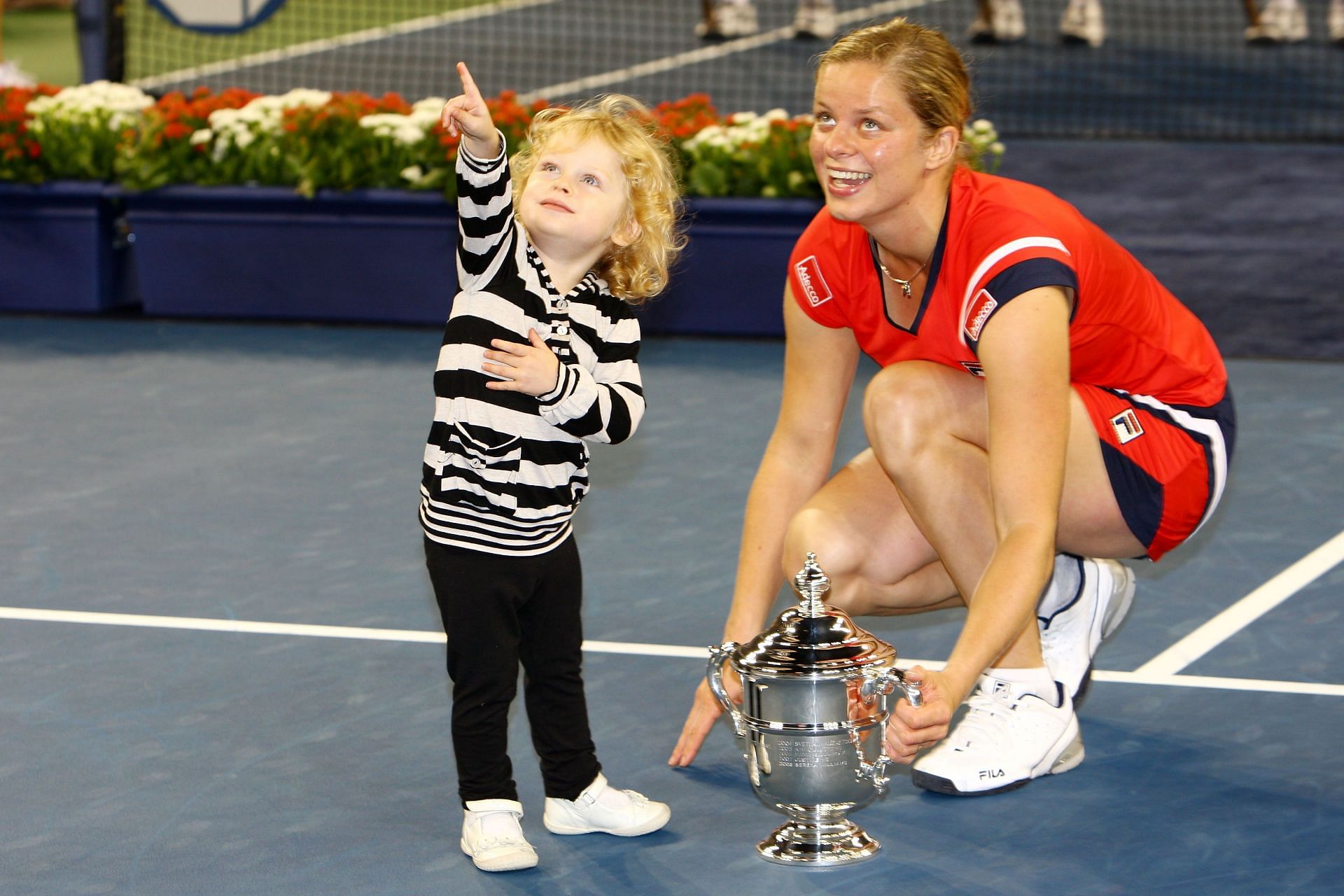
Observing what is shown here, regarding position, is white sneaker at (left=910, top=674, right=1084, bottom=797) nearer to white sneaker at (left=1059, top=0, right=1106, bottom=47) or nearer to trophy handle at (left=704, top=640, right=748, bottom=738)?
trophy handle at (left=704, top=640, right=748, bottom=738)

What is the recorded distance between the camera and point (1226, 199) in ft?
26.0

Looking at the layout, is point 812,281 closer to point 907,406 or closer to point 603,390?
point 907,406

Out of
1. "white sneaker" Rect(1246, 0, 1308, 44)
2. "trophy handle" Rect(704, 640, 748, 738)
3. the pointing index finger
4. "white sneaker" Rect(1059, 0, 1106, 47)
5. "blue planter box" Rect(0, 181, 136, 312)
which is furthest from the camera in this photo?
"white sneaker" Rect(1246, 0, 1308, 44)

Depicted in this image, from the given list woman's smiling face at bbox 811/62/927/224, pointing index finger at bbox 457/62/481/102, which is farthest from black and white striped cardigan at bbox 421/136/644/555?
woman's smiling face at bbox 811/62/927/224

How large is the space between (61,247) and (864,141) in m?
4.59

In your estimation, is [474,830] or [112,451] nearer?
[474,830]

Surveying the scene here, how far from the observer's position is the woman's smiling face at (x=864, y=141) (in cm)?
277

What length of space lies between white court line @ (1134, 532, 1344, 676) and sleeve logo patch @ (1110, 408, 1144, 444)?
0.57m

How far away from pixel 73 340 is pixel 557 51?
6392 mm

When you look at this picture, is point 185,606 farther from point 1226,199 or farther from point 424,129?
point 1226,199

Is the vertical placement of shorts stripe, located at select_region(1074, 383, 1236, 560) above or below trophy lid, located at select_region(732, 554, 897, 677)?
above

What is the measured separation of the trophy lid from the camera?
2604mm

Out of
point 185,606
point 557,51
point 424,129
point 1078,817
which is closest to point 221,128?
point 424,129

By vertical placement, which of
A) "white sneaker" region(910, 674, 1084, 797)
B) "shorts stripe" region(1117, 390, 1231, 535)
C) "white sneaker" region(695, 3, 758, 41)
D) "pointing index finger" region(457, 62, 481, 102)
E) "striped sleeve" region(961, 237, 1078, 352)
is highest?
"white sneaker" region(695, 3, 758, 41)
